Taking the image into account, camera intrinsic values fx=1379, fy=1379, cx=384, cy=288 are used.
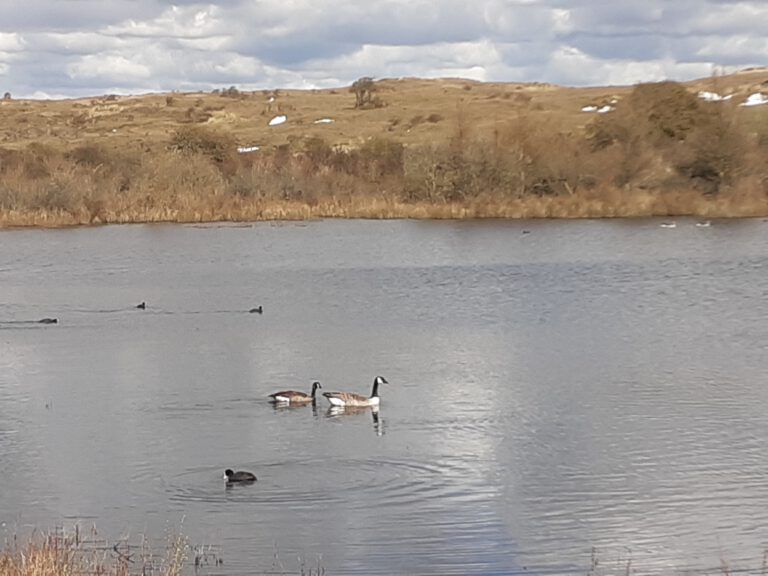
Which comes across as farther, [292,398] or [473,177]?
[473,177]

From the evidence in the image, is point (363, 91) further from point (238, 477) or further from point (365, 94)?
point (238, 477)

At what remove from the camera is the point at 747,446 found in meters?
13.7

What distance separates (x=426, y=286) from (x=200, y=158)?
80.8 ft

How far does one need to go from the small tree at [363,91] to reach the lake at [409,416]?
5885 centimetres

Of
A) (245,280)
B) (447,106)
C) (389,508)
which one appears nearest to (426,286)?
(245,280)

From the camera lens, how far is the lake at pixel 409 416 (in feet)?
36.1

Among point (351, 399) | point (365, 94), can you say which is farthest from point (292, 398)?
point (365, 94)

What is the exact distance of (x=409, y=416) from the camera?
1535 centimetres

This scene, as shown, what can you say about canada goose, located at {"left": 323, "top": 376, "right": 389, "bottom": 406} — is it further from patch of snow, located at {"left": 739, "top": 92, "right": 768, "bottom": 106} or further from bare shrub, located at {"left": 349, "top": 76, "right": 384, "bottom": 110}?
bare shrub, located at {"left": 349, "top": 76, "right": 384, "bottom": 110}

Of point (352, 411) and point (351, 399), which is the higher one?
point (351, 399)

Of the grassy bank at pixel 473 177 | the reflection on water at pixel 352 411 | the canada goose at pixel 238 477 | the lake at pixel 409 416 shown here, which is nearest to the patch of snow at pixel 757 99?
the grassy bank at pixel 473 177

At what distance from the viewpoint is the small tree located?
3532 inches

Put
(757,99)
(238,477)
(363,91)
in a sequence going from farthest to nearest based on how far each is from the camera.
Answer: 1. (363,91)
2. (757,99)
3. (238,477)

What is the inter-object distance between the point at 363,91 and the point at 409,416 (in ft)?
257
